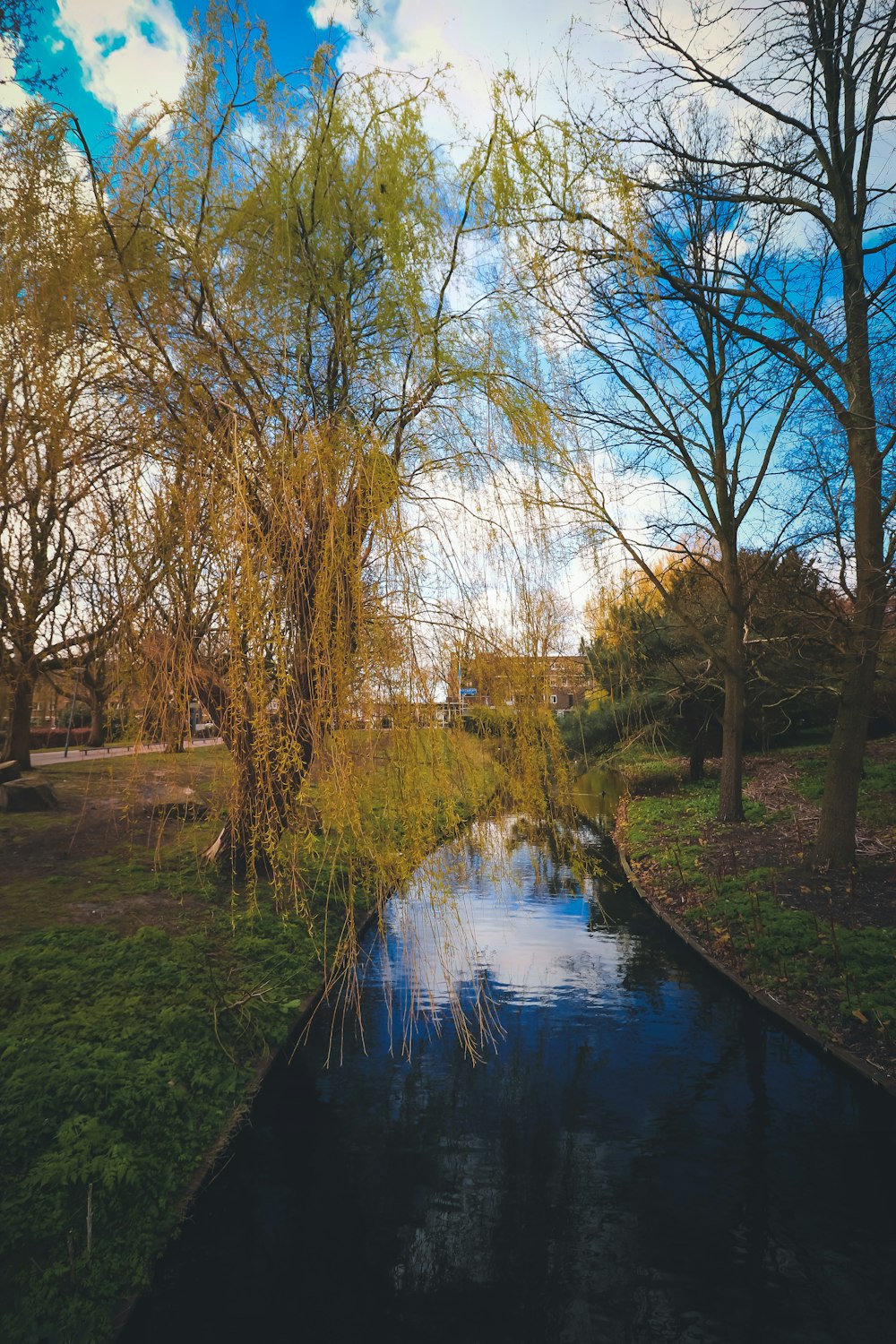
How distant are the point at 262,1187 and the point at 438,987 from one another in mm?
2911

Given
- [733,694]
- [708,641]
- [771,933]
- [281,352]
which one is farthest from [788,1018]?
[708,641]

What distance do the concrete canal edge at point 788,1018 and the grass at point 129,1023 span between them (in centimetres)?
344

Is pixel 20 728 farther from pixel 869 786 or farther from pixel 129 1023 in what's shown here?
pixel 869 786

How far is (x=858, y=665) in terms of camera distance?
23.8 ft

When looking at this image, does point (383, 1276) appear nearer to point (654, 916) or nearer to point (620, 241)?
point (620, 241)

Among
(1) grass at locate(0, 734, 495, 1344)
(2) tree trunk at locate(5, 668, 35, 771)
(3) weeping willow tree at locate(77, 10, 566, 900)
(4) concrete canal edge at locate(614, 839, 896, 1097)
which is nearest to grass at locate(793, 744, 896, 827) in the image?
(4) concrete canal edge at locate(614, 839, 896, 1097)

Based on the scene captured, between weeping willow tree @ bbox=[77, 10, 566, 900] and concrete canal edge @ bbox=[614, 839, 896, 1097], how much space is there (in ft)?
12.8

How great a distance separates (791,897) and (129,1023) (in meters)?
5.84

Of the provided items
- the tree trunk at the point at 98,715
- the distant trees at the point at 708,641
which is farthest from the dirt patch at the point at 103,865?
the distant trees at the point at 708,641

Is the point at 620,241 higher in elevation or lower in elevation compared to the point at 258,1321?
higher

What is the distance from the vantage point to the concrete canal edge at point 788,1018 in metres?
4.71

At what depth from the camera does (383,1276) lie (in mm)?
3404

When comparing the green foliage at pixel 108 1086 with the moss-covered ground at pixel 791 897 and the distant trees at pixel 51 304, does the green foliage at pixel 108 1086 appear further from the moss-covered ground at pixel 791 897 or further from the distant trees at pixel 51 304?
the moss-covered ground at pixel 791 897

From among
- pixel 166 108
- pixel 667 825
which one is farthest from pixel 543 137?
pixel 667 825
